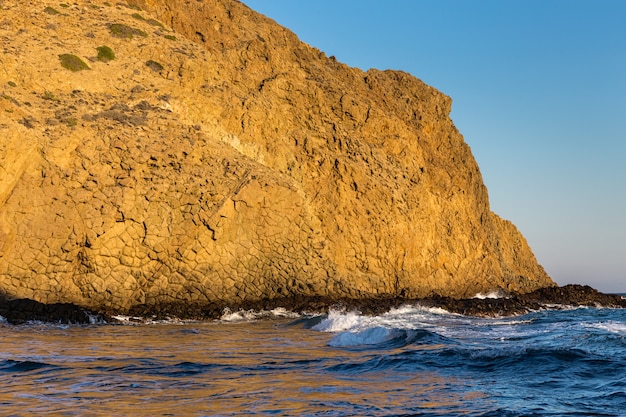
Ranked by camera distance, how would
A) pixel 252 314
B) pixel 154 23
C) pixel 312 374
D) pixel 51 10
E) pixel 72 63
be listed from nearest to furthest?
pixel 312 374 < pixel 252 314 < pixel 72 63 < pixel 51 10 < pixel 154 23

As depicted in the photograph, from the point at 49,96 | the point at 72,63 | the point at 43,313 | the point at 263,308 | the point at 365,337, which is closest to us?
the point at 365,337

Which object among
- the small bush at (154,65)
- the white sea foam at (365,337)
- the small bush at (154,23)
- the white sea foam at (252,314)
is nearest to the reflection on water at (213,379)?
the white sea foam at (365,337)

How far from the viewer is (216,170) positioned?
35531 mm

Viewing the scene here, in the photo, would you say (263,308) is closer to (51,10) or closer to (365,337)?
(365,337)

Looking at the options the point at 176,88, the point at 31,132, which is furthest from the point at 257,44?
the point at 31,132

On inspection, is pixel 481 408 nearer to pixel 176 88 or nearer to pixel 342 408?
pixel 342 408

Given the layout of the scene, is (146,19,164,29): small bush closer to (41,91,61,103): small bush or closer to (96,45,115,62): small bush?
(96,45,115,62): small bush

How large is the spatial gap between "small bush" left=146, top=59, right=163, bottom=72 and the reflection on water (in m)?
24.1

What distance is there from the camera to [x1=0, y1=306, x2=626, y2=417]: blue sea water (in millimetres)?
→ 10172

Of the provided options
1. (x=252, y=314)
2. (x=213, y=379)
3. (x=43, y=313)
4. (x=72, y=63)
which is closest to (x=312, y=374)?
(x=213, y=379)

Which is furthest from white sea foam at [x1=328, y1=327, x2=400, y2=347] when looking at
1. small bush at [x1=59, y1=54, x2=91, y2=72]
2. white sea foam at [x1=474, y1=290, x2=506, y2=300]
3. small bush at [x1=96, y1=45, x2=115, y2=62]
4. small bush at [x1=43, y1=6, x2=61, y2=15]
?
small bush at [x1=43, y1=6, x2=61, y2=15]

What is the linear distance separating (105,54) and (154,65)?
291 cm

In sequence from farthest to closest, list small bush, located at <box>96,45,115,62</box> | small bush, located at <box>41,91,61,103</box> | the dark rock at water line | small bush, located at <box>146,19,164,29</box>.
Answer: small bush, located at <box>146,19,164,29</box>
small bush, located at <box>96,45,115,62</box>
small bush, located at <box>41,91,61,103</box>
the dark rock at water line

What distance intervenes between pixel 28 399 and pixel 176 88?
31567 mm
